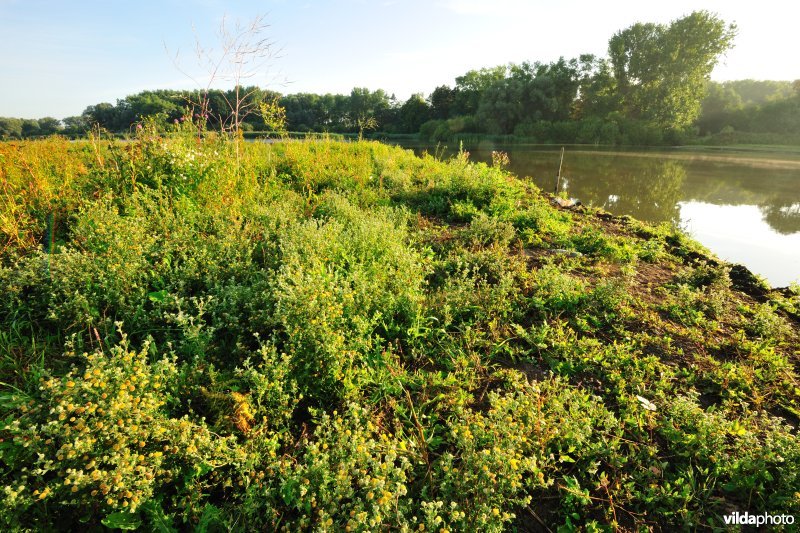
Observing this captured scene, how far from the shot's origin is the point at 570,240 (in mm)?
6414

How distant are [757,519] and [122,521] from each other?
11.6ft

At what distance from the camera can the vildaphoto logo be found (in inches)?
80.6

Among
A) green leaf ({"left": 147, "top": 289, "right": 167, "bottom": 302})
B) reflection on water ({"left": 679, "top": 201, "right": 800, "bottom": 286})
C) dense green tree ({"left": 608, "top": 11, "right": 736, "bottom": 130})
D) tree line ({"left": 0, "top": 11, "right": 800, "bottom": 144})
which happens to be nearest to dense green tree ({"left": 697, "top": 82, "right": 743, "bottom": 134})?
tree line ({"left": 0, "top": 11, "right": 800, "bottom": 144})

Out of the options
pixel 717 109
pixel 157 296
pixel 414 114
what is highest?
pixel 414 114

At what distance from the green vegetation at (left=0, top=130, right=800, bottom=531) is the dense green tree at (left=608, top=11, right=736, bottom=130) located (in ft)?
172

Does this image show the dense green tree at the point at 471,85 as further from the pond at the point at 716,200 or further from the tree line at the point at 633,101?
the pond at the point at 716,200

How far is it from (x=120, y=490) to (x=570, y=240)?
669 cm

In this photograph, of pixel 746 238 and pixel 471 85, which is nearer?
pixel 746 238

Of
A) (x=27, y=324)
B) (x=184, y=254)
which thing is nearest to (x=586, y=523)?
(x=184, y=254)

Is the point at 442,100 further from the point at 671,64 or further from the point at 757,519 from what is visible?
the point at 757,519

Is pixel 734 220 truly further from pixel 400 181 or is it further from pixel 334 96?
pixel 334 96

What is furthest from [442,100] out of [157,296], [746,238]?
[157,296]

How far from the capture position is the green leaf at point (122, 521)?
1663mm

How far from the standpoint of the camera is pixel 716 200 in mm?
12352
